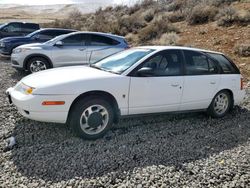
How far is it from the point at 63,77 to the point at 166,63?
191cm

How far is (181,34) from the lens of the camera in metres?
18.2

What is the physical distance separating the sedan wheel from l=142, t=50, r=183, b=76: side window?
1193 millimetres

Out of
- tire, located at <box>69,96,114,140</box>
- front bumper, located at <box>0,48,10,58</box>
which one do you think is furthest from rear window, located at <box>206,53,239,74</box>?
front bumper, located at <box>0,48,10,58</box>

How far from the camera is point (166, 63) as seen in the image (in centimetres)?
553

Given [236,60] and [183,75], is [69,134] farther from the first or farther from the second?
[236,60]

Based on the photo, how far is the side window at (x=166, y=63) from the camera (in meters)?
5.35

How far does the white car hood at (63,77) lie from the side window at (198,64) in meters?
1.59

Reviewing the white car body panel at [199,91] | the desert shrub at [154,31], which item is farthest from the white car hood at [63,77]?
the desert shrub at [154,31]

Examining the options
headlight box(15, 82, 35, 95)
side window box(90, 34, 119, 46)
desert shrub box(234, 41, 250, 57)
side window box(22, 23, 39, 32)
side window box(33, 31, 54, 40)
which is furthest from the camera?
side window box(22, 23, 39, 32)

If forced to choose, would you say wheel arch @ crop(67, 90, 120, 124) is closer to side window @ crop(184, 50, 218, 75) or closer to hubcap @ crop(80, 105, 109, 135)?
hubcap @ crop(80, 105, 109, 135)

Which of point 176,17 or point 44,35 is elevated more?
point 176,17

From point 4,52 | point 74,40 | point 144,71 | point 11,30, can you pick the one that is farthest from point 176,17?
point 144,71

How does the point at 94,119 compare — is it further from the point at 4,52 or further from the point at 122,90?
the point at 4,52

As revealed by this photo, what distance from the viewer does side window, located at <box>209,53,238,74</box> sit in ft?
20.6
